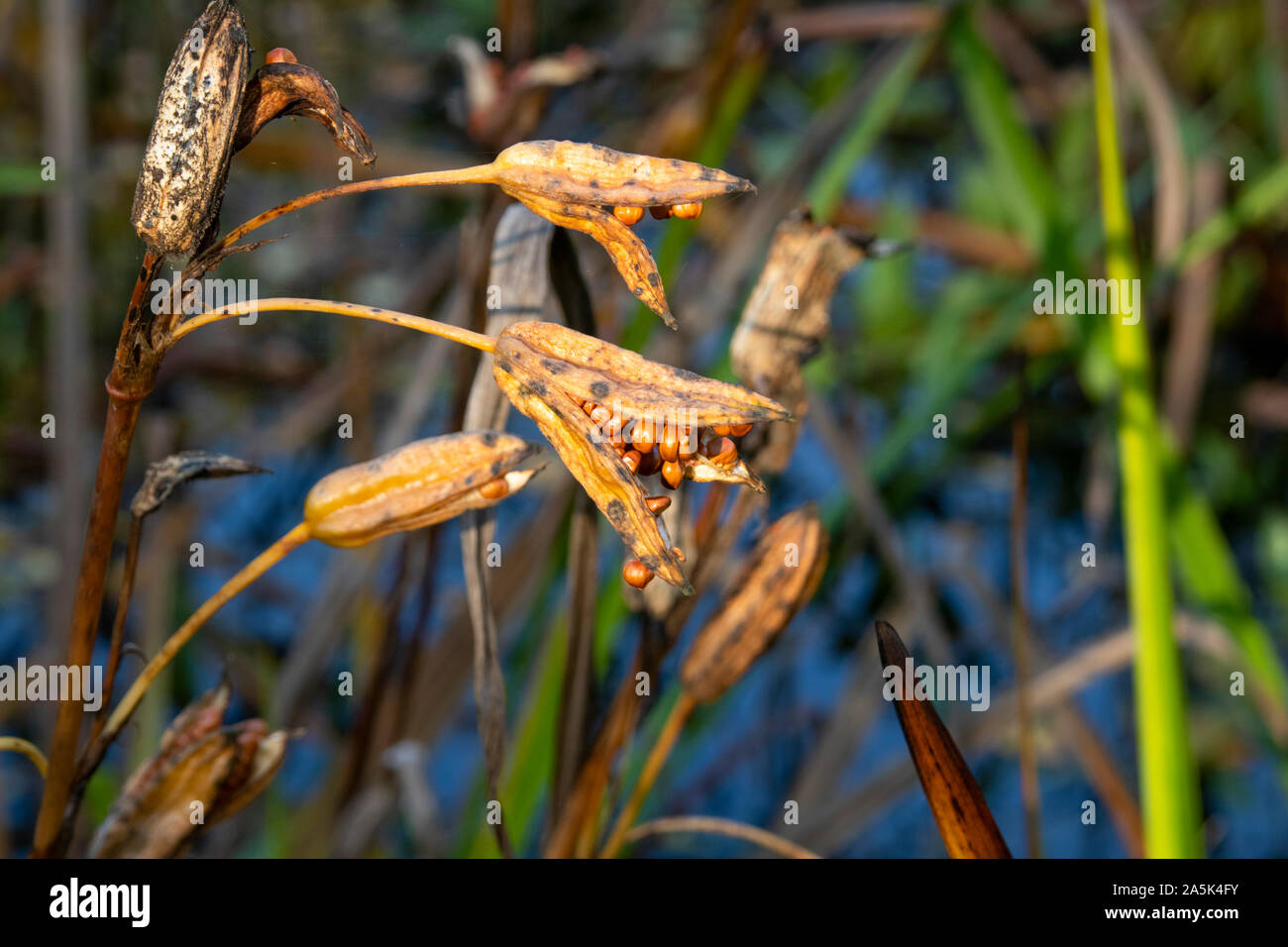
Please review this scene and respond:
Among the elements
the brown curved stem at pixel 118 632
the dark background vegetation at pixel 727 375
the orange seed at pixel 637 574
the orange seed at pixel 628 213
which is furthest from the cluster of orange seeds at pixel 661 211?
the dark background vegetation at pixel 727 375

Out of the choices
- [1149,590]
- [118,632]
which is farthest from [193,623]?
[1149,590]

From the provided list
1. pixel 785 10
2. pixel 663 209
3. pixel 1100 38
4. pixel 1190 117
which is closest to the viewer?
pixel 663 209

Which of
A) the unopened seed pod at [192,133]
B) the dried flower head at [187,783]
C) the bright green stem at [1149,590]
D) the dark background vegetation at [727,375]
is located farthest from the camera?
the dark background vegetation at [727,375]

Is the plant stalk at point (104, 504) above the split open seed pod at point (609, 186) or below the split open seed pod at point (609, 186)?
below

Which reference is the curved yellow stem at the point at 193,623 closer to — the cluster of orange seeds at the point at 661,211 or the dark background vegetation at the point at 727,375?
the cluster of orange seeds at the point at 661,211
